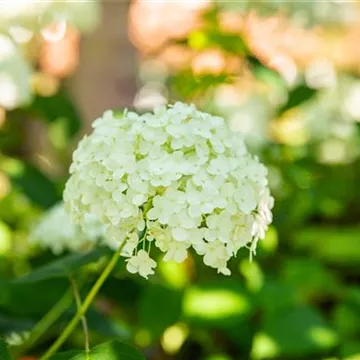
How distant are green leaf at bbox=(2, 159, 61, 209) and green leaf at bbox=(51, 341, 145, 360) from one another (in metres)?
1.35

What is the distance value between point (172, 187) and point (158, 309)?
1.11 metres

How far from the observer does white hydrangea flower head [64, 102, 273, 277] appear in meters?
1.49

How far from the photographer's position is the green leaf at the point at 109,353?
4.98 feet

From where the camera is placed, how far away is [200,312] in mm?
2650

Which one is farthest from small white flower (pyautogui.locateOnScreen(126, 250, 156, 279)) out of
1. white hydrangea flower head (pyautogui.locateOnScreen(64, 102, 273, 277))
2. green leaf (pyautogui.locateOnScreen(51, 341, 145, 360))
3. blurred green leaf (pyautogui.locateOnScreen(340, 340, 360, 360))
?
blurred green leaf (pyautogui.locateOnScreen(340, 340, 360, 360))

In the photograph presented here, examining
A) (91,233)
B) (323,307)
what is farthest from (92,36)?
(91,233)

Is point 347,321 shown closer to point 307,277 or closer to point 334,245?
point 307,277

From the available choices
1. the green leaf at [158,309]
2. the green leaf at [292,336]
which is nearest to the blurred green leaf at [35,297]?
the green leaf at [158,309]

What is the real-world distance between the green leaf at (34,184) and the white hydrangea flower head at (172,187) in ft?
4.15

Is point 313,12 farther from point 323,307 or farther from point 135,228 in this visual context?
point 135,228

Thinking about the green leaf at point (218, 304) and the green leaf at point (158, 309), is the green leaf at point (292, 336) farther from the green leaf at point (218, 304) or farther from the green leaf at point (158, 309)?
the green leaf at point (158, 309)

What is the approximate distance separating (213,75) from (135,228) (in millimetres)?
1614

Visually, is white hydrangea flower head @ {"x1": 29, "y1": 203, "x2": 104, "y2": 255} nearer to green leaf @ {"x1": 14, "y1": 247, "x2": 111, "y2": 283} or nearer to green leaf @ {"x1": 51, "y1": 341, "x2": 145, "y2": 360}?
green leaf @ {"x1": 14, "y1": 247, "x2": 111, "y2": 283}

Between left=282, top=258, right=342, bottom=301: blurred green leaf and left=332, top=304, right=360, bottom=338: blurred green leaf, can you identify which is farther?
left=282, top=258, right=342, bottom=301: blurred green leaf
